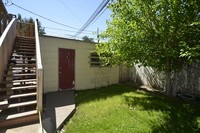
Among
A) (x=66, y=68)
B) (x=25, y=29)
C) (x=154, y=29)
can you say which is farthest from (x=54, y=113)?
(x=25, y=29)

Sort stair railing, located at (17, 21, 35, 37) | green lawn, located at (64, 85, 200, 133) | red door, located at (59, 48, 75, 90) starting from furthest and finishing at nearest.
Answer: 1. stair railing, located at (17, 21, 35, 37)
2. red door, located at (59, 48, 75, 90)
3. green lawn, located at (64, 85, 200, 133)

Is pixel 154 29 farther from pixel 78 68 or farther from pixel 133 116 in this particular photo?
pixel 78 68

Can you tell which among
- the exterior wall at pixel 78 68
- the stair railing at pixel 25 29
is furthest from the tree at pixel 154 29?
the stair railing at pixel 25 29

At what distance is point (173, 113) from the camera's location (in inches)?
246

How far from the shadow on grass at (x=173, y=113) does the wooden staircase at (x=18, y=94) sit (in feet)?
11.4

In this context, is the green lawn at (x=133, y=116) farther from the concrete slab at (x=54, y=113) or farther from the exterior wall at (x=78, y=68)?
the exterior wall at (x=78, y=68)

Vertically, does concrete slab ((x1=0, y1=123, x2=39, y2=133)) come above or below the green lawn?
above

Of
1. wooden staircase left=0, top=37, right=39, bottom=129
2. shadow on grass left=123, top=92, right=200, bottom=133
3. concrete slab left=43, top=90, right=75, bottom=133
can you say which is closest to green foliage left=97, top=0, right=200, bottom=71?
shadow on grass left=123, top=92, right=200, bottom=133

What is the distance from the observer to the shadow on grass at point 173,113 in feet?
17.4

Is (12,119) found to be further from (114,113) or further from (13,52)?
(13,52)

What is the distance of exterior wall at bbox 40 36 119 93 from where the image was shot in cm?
860

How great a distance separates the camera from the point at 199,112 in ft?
21.5

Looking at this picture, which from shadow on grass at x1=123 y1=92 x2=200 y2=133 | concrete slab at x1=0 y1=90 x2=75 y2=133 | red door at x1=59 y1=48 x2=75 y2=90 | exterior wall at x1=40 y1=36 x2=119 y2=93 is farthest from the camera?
red door at x1=59 y1=48 x2=75 y2=90

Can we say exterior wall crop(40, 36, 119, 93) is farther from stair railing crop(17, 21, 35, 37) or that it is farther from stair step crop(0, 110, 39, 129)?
stair step crop(0, 110, 39, 129)
